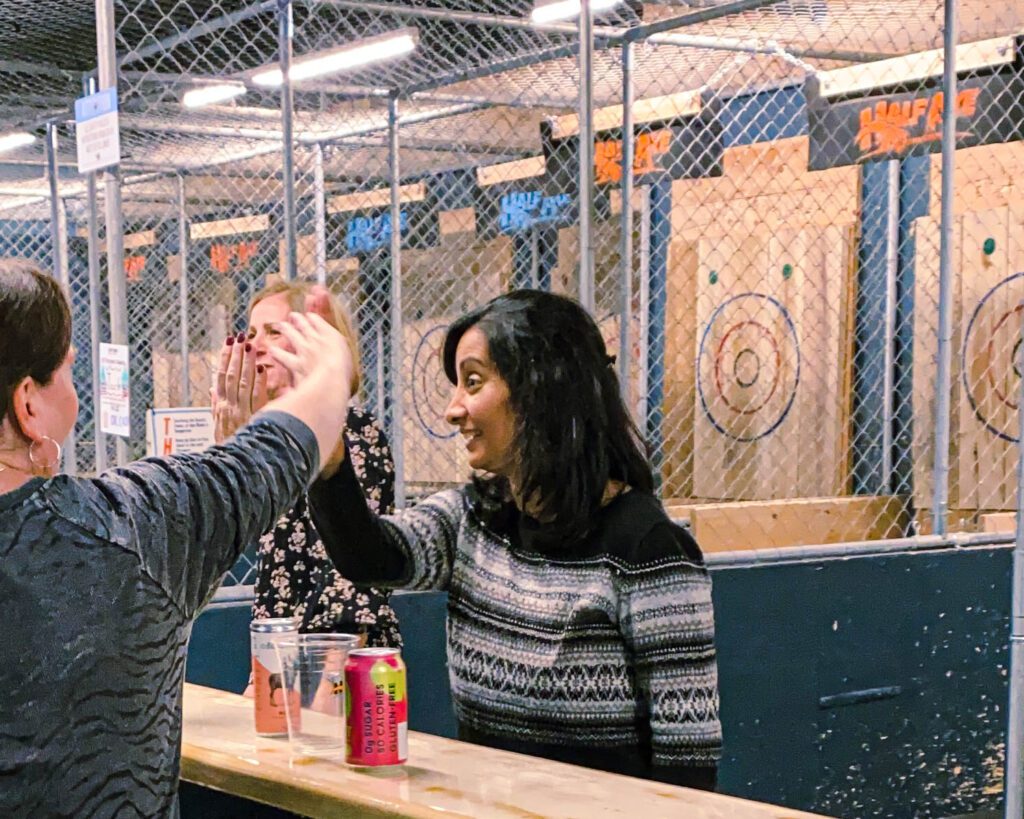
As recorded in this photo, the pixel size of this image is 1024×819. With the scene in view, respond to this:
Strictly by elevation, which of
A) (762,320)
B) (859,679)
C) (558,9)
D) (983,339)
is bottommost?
(859,679)

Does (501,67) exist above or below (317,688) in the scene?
above

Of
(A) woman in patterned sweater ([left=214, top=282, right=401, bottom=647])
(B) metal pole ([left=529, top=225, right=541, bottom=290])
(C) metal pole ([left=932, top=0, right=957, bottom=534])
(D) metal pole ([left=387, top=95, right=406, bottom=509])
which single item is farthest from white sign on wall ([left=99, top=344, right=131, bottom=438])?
(B) metal pole ([left=529, top=225, right=541, bottom=290])

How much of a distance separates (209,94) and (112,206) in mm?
3762

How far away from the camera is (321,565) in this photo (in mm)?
3070

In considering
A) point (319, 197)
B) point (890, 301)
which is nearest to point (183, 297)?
point (319, 197)

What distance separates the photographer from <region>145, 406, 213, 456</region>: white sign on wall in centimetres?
381

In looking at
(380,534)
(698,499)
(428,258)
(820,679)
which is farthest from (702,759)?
(428,258)

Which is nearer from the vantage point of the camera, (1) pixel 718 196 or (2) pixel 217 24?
(2) pixel 217 24

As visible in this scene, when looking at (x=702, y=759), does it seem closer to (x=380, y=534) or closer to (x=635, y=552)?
(x=635, y=552)

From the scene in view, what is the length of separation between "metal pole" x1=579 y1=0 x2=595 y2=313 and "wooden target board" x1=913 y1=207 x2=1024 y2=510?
7.79 feet

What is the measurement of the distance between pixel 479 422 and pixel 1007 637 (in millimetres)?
3681

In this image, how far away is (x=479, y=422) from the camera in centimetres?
243

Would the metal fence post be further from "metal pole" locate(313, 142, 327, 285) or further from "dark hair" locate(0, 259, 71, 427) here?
"metal pole" locate(313, 142, 327, 285)

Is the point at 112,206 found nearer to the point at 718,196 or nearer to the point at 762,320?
the point at 762,320
